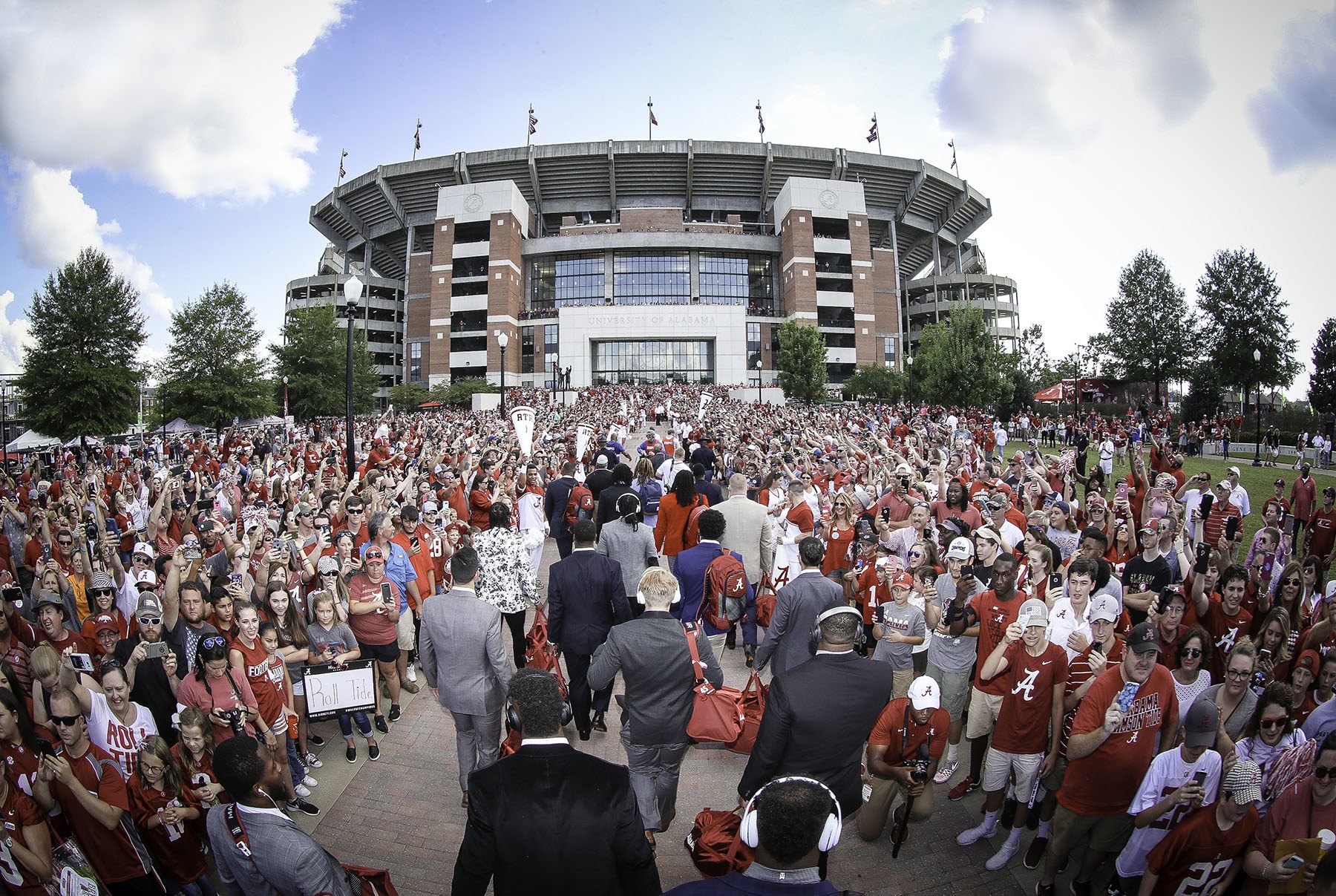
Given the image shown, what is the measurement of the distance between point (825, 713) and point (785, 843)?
128cm

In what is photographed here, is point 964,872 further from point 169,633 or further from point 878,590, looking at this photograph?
point 169,633

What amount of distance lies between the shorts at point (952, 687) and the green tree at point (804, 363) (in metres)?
44.1

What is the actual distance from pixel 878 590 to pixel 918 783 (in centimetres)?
227

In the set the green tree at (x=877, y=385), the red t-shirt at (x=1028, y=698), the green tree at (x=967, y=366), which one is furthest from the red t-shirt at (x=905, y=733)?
the green tree at (x=877, y=385)

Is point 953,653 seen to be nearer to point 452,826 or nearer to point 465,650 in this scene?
point 465,650

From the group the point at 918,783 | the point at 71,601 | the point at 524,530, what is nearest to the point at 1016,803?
the point at 918,783

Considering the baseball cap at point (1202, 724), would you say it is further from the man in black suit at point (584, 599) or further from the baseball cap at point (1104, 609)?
the man in black suit at point (584, 599)

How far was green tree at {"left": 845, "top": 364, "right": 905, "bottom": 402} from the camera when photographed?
49953 millimetres

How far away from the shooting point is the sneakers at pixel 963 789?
16.5ft

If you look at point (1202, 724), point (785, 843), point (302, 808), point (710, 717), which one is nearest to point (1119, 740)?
point (1202, 724)

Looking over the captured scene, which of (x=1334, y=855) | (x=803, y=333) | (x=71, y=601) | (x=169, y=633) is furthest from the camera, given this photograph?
(x=803, y=333)

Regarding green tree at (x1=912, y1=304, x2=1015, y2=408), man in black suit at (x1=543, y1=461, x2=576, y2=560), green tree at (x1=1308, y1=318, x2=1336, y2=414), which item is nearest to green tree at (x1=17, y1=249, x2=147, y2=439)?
man in black suit at (x1=543, y1=461, x2=576, y2=560)

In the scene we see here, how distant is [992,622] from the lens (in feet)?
15.6

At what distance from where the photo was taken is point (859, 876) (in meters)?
4.16
